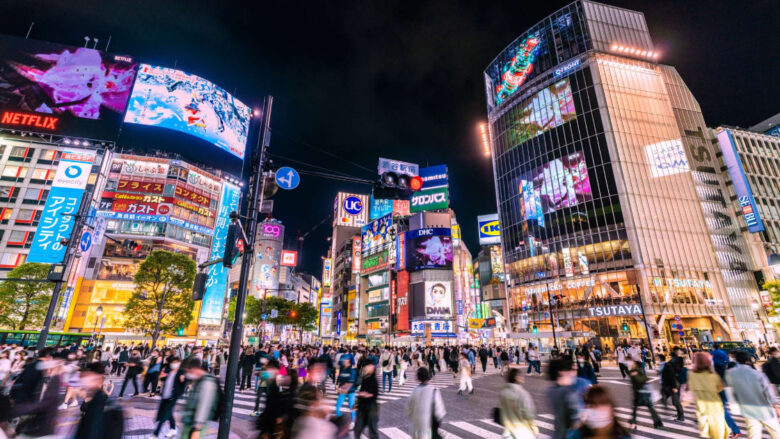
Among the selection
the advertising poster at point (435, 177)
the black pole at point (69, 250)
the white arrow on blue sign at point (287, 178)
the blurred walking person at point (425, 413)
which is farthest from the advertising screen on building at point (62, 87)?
the blurred walking person at point (425, 413)

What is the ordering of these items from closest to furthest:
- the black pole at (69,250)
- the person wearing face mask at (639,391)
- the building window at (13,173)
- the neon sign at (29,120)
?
the person wearing face mask at (639,391) → the black pole at (69,250) → the neon sign at (29,120) → the building window at (13,173)

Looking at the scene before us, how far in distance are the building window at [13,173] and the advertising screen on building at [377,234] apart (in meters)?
54.1

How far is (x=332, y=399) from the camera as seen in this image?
565 inches

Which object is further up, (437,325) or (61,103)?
(61,103)

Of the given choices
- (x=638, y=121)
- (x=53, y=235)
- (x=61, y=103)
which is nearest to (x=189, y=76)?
(x=61, y=103)

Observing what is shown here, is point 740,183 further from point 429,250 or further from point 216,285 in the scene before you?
point 216,285

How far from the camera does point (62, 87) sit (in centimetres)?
2933

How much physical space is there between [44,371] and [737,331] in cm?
6334

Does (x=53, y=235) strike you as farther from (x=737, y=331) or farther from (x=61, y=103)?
(x=737, y=331)

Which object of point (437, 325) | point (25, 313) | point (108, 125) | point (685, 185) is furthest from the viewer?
point (437, 325)

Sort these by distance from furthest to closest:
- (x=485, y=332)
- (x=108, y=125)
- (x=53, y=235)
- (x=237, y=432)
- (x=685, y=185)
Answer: (x=485, y=332)
(x=685, y=185)
(x=108, y=125)
(x=53, y=235)
(x=237, y=432)

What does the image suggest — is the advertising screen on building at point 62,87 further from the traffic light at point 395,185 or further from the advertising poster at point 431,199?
the traffic light at point 395,185

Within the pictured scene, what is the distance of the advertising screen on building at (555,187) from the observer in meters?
53.2

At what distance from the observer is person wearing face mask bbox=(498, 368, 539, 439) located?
489cm
